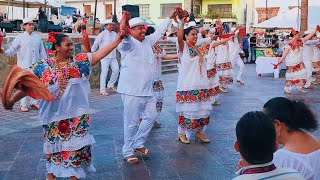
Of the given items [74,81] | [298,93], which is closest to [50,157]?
[74,81]

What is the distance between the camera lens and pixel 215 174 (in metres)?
5.48

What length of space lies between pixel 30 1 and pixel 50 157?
17.7 m

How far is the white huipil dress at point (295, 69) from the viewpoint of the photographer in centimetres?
1252

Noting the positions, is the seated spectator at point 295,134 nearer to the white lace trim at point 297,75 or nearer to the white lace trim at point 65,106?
the white lace trim at point 65,106

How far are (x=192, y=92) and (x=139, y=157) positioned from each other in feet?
4.19

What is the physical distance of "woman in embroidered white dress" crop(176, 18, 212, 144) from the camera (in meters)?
6.69

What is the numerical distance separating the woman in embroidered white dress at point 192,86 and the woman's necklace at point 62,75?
7.66ft

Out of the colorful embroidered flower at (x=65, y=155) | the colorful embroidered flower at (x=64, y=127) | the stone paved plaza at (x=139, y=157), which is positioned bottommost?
the stone paved plaza at (x=139, y=157)

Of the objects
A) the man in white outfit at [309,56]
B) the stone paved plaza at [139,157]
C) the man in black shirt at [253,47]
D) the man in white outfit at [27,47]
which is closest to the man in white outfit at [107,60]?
the stone paved plaza at [139,157]

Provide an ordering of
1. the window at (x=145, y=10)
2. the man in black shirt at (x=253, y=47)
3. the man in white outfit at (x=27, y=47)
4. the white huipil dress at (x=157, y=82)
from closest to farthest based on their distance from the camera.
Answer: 1. the white huipil dress at (x=157, y=82)
2. the man in white outfit at (x=27, y=47)
3. the man in black shirt at (x=253, y=47)
4. the window at (x=145, y=10)

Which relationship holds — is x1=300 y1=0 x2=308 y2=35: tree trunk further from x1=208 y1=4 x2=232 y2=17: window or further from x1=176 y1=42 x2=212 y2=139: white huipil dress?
x1=208 y1=4 x2=232 y2=17: window

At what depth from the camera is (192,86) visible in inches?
265

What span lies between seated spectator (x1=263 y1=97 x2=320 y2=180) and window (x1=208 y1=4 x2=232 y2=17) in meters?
39.8

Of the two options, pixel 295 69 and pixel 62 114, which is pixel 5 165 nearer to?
pixel 62 114
